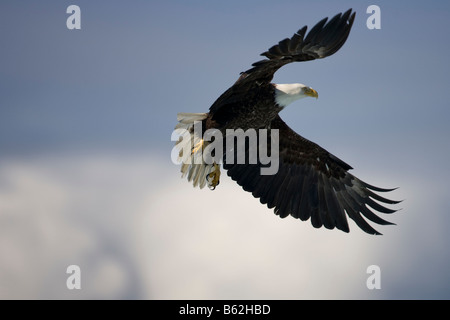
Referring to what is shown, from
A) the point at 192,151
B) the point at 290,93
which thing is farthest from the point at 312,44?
the point at 192,151

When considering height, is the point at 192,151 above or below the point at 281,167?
above

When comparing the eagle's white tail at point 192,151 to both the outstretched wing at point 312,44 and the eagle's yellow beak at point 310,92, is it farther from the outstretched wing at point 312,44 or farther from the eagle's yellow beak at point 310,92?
the outstretched wing at point 312,44

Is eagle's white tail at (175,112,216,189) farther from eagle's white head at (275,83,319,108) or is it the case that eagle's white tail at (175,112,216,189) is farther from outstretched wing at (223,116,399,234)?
eagle's white head at (275,83,319,108)

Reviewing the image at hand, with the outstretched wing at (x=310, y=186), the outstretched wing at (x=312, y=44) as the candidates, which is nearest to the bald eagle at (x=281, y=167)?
the outstretched wing at (x=310, y=186)

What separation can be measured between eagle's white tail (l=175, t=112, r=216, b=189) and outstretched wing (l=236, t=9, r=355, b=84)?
1.65 meters

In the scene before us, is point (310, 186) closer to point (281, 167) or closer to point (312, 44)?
point (281, 167)

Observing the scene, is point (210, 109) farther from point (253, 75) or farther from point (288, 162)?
point (288, 162)

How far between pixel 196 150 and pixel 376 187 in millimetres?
2679

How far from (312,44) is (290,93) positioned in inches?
45.4

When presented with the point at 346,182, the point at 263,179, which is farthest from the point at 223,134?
the point at 346,182

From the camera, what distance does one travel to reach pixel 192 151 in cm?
1068
